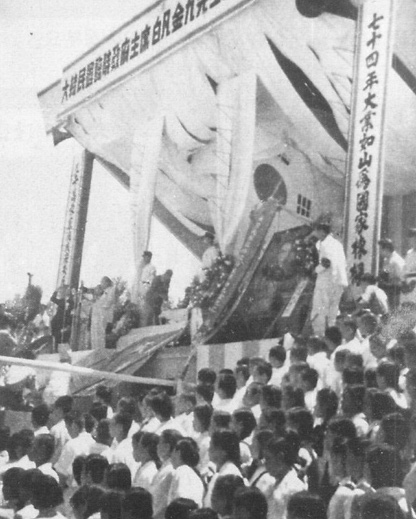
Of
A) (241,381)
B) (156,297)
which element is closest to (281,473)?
(241,381)

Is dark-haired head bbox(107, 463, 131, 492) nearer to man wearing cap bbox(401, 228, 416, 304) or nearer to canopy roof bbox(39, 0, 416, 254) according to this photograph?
man wearing cap bbox(401, 228, 416, 304)

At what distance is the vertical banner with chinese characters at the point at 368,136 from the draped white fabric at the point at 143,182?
4753 mm

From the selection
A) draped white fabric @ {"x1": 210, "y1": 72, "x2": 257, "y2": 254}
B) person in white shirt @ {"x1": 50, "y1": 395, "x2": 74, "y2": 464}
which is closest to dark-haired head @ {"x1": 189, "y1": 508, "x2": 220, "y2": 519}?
person in white shirt @ {"x1": 50, "y1": 395, "x2": 74, "y2": 464}

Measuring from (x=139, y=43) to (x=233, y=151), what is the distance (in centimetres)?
287

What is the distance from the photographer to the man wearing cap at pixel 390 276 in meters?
7.78

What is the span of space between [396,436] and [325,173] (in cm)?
861

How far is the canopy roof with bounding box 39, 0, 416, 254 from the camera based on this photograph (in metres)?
9.96

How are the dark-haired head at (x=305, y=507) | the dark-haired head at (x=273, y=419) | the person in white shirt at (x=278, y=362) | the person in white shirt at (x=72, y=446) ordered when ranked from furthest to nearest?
1. the person in white shirt at (x=278, y=362)
2. the person in white shirt at (x=72, y=446)
3. the dark-haired head at (x=273, y=419)
4. the dark-haired head at (x=305, y=507)

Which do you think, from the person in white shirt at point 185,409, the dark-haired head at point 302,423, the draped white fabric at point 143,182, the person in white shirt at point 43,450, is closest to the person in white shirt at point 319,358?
the person in white shirt at point 185,409

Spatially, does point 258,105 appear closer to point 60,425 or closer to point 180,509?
point 60,425

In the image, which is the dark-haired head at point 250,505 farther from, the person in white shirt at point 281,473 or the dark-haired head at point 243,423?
the dark-haired head at point 243,423

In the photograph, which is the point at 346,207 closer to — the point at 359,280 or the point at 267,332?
the point at 359,280

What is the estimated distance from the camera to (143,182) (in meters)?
12.6

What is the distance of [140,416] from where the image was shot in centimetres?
657
